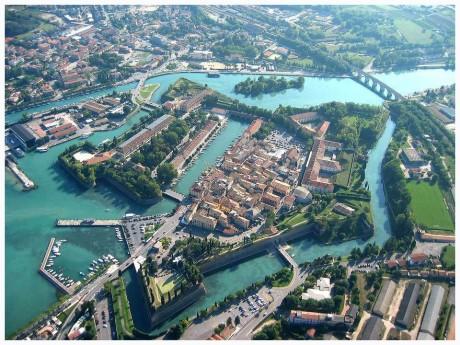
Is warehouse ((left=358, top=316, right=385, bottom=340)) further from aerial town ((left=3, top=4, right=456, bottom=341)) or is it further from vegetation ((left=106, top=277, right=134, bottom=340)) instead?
vegetation ((left=106, top=277, right=134, bottom=340))

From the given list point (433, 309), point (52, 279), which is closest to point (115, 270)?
point (52, 279)

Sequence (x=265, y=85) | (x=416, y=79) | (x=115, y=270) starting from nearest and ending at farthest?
(x=115, y=270)
(x=265, y=85)
(x=416, y=79)

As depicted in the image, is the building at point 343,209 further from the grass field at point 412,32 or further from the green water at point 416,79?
the grass field at point 412,32

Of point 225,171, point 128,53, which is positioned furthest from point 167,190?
point 128,53

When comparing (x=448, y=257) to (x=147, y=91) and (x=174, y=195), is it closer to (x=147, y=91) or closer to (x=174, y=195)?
(x=174, y=195)

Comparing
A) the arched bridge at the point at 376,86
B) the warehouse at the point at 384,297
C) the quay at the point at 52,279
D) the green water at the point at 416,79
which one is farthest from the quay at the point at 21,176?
the green water at the point at 416,79

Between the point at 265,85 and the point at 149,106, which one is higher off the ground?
the point at 265,85

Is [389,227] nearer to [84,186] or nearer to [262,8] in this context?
[84,186]
